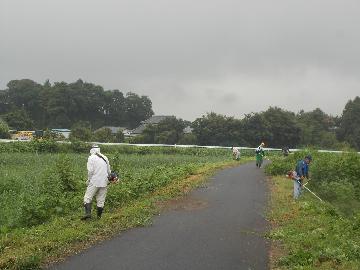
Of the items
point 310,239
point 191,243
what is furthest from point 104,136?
point 310,239

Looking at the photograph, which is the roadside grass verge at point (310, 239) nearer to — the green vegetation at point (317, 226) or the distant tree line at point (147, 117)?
the green vegetation at point (317, 226)

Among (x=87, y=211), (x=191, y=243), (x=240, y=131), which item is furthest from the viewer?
(x=240, y=131)

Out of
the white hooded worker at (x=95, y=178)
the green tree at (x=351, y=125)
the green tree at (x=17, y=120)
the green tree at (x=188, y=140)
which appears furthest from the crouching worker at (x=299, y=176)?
the green tree at (x=17, y=120)

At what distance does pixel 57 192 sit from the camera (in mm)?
16219

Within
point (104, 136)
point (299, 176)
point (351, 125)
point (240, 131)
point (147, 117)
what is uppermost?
point (147, 117)

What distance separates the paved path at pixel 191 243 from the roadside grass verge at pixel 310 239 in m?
0.36

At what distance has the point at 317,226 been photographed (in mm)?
12047

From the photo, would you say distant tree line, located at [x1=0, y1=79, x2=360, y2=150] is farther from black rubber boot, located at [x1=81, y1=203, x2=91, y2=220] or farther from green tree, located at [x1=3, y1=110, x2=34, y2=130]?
black rubber boot, located at [x1=81, y1=203, x2=91, y2=220]

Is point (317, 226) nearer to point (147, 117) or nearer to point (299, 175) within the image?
point (299, 175)

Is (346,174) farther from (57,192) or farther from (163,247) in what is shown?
(163,247)

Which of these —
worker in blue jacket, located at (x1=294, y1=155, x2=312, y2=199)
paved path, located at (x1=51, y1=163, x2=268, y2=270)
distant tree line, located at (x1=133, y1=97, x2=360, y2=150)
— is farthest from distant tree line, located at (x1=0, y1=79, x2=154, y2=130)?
paved path, located at (x1=51, y1=163, x2=268, y2=270)

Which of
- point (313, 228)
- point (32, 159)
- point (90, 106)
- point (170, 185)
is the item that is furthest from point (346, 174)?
point (90, 106)

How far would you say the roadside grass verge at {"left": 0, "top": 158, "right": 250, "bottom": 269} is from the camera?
26.3ft

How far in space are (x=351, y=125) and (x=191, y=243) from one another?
7873 centimetres
